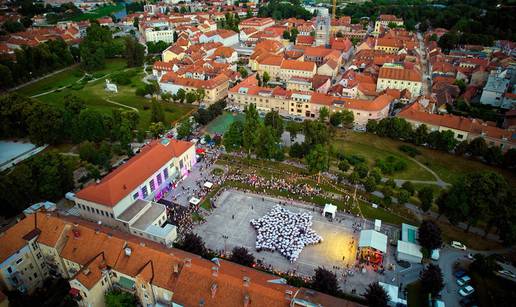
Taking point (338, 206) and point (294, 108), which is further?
point (294, 108)

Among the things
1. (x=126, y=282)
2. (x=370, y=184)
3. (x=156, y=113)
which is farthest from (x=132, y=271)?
(x=156, y=113)

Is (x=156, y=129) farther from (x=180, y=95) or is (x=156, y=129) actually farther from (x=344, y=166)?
(x=344, y=166)

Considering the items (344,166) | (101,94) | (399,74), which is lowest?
(101,94)

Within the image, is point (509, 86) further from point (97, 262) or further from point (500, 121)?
point (97, 262)

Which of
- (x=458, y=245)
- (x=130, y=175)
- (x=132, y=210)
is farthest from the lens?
(x=130, y=175)

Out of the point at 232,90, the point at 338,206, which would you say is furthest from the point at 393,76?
the point at 338,206

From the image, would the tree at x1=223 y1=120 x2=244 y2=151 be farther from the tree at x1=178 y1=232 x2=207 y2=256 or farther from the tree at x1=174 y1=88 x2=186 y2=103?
the tree at x1=174 y1=88 x2=186 y2=103

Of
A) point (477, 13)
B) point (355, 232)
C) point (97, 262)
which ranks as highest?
point (477, 13)

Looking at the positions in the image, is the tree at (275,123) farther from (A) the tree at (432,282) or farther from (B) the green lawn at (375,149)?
(A) the tree at (432,282)
